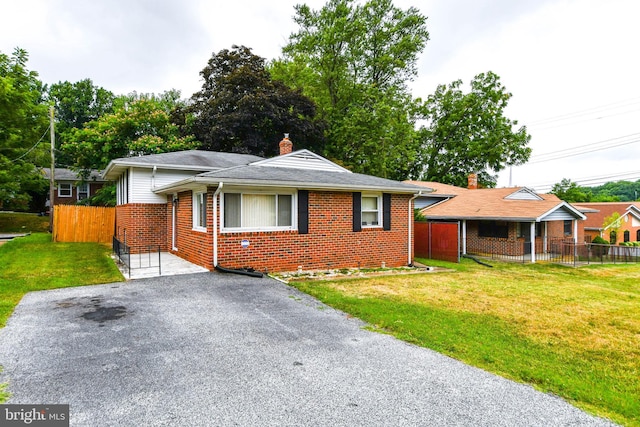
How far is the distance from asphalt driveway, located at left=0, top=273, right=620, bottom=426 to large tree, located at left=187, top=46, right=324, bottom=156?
67.2 ft

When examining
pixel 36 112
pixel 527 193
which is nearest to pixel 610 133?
pixel 527 193

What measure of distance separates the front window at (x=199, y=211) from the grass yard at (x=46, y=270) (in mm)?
2500

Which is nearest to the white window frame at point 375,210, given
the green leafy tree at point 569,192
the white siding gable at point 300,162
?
the white siding gable at point 300,162

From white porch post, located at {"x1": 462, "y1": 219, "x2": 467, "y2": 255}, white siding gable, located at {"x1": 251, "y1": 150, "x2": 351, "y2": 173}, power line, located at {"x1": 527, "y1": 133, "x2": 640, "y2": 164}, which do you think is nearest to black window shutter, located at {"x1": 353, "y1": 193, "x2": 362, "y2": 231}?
white siding gable, located at {"x1": 251, "y1": 150, "x2": 351, "y2": 173}

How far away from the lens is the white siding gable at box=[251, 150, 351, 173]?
42.1 feet

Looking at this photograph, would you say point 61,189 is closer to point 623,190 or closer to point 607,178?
point 607,178

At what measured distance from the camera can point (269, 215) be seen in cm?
1050

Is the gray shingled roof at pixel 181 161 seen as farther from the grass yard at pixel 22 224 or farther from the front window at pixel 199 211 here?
the grass yard at pixel 22 224

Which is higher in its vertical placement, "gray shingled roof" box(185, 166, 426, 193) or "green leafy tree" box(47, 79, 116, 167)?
"green leafy tree" box(47, 79, 116, 167)

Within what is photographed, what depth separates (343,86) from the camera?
31.9 meters

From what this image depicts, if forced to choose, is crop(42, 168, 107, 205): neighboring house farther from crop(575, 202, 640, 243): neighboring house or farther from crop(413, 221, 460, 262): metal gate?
crop(575, 202, 640, 243): neighboring house

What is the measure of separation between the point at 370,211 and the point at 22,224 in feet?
86.1

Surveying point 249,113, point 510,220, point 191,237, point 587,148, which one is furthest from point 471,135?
point 191,237

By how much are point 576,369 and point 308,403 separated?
317 centimetres
